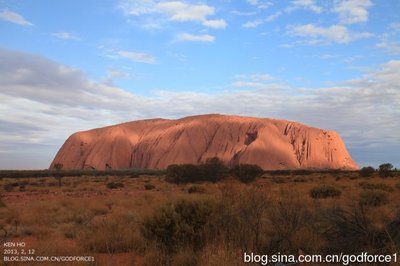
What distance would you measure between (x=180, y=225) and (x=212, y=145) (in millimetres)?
85647

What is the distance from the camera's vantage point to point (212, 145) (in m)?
92.8

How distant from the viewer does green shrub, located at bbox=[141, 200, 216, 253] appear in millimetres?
7086

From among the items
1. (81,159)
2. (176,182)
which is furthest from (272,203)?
(81,159)

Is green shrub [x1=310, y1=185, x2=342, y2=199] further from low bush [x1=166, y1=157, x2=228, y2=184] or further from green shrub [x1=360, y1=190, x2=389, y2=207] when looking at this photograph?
low bush [x1=166, y1=157, x2=228, y2=184]

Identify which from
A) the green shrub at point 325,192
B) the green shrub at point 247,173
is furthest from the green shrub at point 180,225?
the green shrub at point 247,173

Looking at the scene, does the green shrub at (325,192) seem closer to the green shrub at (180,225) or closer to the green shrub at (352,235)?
the green shrub at (352,235)

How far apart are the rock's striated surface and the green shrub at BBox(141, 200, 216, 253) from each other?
7491 cm

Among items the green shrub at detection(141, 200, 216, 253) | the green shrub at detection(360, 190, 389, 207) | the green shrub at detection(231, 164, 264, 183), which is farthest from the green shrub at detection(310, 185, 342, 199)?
the green shrub at detection(231, 164, 264, 183)

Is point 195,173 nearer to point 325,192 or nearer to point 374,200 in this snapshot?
point 325,192

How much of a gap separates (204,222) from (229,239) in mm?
870

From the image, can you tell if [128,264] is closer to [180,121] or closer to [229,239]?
[229,239]

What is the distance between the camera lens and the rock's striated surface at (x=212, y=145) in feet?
286

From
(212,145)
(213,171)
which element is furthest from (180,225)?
(212,145)

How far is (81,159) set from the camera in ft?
338
